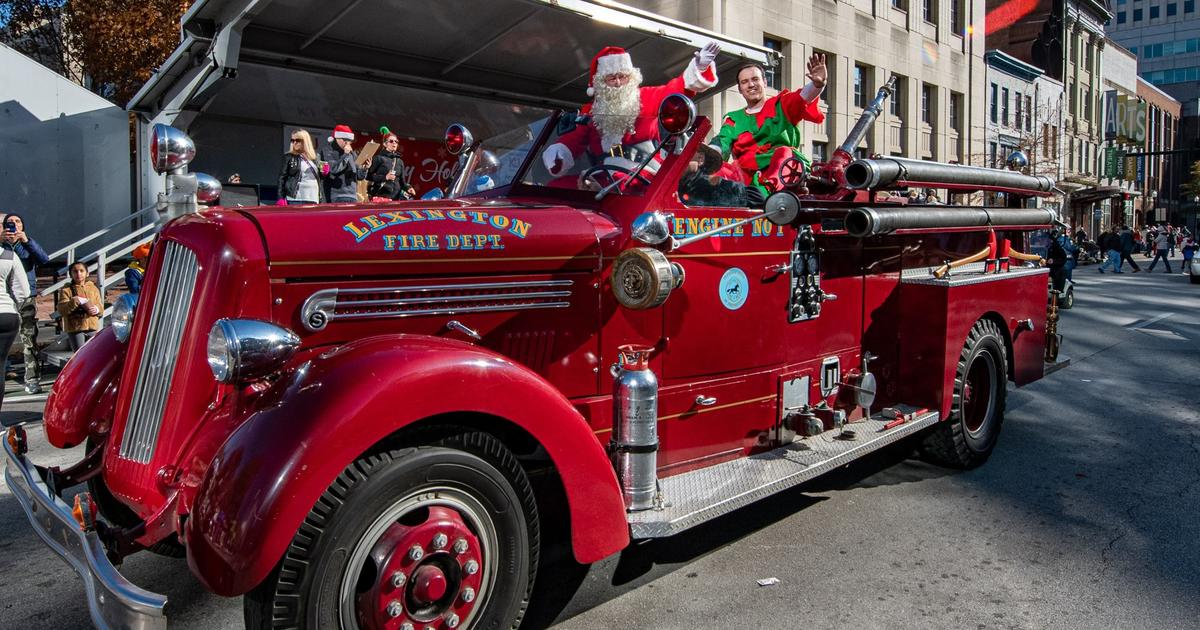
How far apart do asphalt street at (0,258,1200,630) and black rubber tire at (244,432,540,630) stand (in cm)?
46

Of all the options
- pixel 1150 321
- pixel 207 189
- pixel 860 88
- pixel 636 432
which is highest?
pixel 860 88

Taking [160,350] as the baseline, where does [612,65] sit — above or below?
above

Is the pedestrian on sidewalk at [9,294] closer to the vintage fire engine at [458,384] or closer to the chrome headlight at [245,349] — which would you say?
the vintage fire engine at [458,384]

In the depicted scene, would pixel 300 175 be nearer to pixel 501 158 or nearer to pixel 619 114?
pixel 501 158

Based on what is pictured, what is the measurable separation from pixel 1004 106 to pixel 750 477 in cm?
3541

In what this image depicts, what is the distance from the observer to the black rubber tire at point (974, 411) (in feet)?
15.9

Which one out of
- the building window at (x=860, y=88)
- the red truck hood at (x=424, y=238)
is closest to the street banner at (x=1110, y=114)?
the building window at (x=860, y=88)

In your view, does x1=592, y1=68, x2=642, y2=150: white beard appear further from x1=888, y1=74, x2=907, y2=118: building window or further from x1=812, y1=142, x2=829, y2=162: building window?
x1=888, y1=74, x2=907, y2=118: building window

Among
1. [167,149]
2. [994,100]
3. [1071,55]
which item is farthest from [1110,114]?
[167,149]

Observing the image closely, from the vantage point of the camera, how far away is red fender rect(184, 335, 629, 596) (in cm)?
215

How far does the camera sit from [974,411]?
5.26 m

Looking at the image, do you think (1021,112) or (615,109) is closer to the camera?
(615,109)

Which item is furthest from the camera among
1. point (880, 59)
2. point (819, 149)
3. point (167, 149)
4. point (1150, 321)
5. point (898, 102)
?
point (898, 102)

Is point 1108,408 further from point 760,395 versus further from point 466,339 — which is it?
point 466,339
